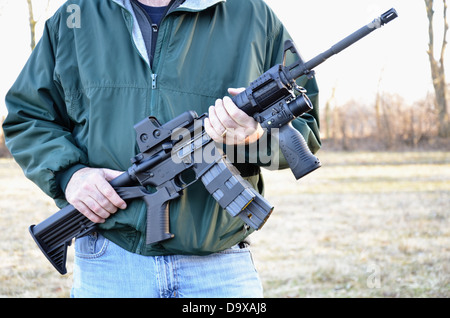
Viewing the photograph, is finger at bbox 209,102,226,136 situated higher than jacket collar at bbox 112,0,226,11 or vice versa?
jacket collar at bbox 112,0,226,11

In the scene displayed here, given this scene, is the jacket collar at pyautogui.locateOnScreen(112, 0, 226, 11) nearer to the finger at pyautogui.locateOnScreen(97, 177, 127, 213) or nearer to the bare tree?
the finger at pyautogui.locateOnScreen(97, 177, 127, 213)

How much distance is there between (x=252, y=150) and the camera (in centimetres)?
231

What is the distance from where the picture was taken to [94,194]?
92.2 inches

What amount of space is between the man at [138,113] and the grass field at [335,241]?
3.52 m

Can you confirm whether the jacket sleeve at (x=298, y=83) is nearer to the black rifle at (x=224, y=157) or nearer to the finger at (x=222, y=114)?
the black rifle at (x=224, y=157)

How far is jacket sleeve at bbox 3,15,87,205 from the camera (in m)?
2.37

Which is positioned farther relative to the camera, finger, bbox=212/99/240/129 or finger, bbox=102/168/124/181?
finger, bbox=102/168/124/181

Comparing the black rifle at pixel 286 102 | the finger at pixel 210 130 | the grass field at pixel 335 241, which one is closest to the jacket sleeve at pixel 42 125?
the finger at pixel 210 130

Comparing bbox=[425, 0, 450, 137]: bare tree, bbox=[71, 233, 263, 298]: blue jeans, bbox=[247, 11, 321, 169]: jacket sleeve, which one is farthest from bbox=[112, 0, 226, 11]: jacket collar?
bbox=[425, 0, 450, 137]: bare tree

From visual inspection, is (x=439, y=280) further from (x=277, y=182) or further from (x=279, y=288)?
→ (x=277, y=182)

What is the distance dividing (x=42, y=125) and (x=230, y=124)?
930 mm

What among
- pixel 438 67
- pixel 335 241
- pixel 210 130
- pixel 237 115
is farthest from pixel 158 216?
pixel 438 67

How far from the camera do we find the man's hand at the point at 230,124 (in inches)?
85.3

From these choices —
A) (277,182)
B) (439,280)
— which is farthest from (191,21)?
(277,182)
